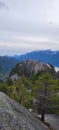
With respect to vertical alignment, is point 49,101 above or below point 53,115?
above

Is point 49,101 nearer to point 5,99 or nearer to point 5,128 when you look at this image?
point 5,99

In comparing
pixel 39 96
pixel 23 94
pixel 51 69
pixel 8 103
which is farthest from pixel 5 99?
pixel 51 69

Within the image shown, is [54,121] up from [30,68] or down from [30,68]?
down

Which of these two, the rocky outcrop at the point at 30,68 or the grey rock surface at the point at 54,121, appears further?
the rocky outcrop at the point at 30,68

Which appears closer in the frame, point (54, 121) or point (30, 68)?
point (54, 121)

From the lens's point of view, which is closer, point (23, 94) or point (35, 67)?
point (23, 94)

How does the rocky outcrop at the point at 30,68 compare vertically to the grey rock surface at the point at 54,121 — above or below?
above

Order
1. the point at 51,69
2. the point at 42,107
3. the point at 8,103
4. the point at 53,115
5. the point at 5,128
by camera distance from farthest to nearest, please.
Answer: the point at 51,69, the point at 53,115, the point at 42,107, the point at 8,103, the point at 5,128

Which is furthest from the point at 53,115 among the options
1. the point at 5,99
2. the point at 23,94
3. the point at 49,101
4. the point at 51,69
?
the point at 51,69

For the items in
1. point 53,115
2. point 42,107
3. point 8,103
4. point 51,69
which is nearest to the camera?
point 8,103

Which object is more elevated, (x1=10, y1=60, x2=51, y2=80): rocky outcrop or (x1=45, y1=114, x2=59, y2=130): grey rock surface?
(x1=10, y1=60, x2=51, y2=80): rocky outcrop

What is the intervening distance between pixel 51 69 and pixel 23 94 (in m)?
81.7

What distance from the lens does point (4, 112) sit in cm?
1686

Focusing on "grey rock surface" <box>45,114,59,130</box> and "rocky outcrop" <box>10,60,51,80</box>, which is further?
"rocky outcrop" <box>10,60,51,80</box>
